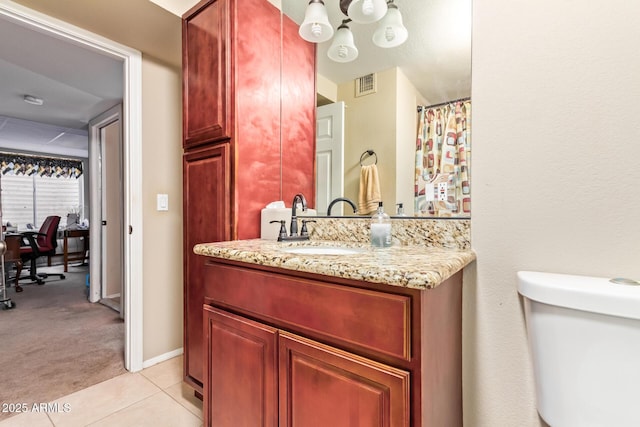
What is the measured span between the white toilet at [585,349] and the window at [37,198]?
8.07m

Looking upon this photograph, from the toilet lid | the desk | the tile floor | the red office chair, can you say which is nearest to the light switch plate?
the tile floor

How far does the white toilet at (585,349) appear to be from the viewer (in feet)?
2.12

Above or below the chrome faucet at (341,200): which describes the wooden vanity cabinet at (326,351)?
below

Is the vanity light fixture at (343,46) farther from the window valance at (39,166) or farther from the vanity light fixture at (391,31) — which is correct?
the window valance at (39,166)

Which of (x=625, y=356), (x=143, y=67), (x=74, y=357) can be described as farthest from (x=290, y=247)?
(x=74, y=357)

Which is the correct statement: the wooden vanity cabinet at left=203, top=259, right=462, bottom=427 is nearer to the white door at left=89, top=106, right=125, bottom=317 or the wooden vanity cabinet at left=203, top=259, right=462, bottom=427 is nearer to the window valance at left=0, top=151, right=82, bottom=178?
the white door at left=89, top=106, right=125, bottom=317

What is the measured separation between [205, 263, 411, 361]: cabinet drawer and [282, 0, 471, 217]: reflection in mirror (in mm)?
577

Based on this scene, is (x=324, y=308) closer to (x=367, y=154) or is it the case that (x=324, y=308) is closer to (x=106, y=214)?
(x=367, y=154)

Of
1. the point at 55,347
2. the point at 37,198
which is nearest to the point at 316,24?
the point at 55,347

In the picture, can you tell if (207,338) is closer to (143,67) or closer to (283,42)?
(283,42)

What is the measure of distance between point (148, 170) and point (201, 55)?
90 centimetres

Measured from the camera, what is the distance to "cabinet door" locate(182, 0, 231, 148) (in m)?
1.44

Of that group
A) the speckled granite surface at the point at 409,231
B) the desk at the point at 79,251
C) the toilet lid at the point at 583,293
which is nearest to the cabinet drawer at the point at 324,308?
the toilet lid at the point at 583,293

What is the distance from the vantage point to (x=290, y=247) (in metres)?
1.29
